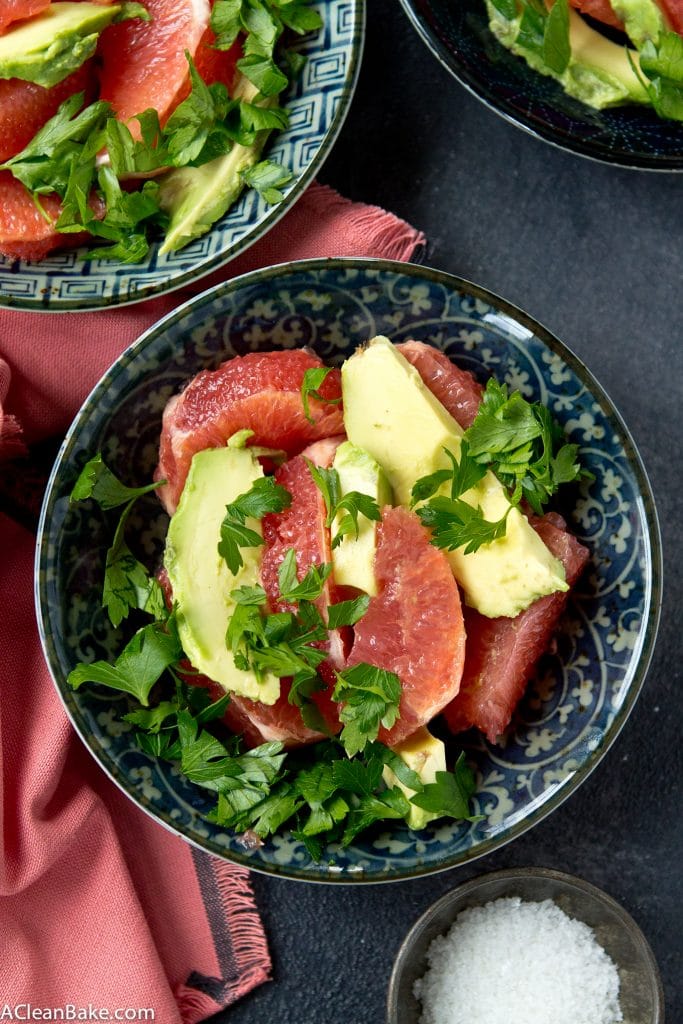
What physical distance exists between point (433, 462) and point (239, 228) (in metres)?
0.57

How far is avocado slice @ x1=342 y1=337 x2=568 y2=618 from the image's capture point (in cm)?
158

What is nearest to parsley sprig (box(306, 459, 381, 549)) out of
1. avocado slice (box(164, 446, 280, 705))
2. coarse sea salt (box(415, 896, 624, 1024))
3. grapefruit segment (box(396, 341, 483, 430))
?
avocado slice (box(164, 446, 280, 705))

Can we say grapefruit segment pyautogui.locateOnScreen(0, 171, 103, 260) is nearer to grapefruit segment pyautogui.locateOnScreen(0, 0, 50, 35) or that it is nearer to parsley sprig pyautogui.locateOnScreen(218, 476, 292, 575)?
grapefruit segment pyautogui.locateOnScreen(0, 0, 50, 35)

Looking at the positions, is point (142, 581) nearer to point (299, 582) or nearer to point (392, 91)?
point (299, 582)

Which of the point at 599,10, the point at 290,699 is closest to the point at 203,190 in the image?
the point at 599,10

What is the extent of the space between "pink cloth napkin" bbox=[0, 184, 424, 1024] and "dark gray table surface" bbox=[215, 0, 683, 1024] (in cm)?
15

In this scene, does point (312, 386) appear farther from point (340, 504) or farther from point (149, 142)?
point (149, 142)

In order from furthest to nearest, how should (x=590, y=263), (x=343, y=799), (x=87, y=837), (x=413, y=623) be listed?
(x=590, y=263) < (x=87, y=837) < (x=343, y=799) < (x=413, y=623)

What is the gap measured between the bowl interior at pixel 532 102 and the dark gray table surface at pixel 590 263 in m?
0.21

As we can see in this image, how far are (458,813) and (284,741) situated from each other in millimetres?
323

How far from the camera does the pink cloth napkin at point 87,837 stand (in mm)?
1860

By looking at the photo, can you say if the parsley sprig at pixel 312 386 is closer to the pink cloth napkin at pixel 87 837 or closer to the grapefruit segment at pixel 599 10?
the pink cloth napkin at pixel 87 837

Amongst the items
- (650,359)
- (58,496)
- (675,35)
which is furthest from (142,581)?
(675,35)

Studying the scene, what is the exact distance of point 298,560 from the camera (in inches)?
63.7
